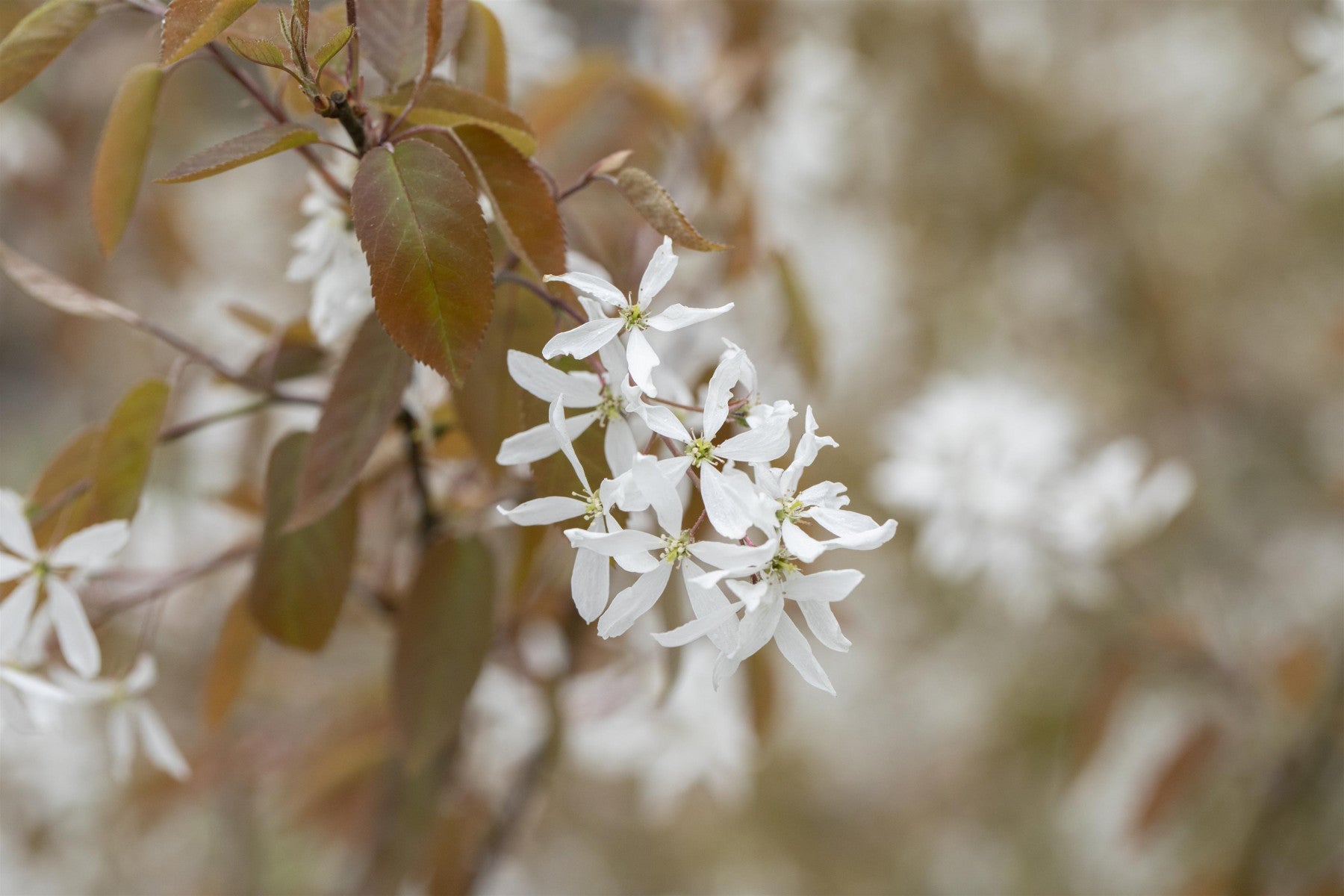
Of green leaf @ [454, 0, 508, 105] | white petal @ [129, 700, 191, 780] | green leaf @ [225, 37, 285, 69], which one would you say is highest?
green leaf @ [454, 0, 508, 105]

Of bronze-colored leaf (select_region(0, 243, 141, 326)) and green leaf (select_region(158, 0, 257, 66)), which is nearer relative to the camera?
green leaf (select_region(158, 0, 257, 66))

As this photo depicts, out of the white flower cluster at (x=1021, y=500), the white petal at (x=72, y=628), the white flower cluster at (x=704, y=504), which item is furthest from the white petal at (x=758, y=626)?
the white flower cluster at (x=1021, y=500)

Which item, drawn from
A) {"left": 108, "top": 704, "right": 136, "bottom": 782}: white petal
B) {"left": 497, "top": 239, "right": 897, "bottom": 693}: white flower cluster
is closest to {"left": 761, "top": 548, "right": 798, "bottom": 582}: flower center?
{"left": 497, "top": 239, "right": 897, "bottom": 693}: white flower cluster

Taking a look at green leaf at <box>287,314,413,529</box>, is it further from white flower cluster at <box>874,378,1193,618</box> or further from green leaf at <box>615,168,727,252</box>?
white flower cluster at <box>874,378,1193,618</box>

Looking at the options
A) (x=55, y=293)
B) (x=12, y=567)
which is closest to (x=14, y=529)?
(x=12, y=567)

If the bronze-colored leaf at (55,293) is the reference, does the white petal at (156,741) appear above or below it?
below

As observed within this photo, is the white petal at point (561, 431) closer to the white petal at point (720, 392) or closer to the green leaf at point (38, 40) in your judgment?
the white petal at point (720, 392)

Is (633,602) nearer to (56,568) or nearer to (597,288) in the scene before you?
(597,288)

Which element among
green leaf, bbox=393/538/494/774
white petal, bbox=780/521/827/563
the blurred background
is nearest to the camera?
white petal, bbox=780/521/827/563
